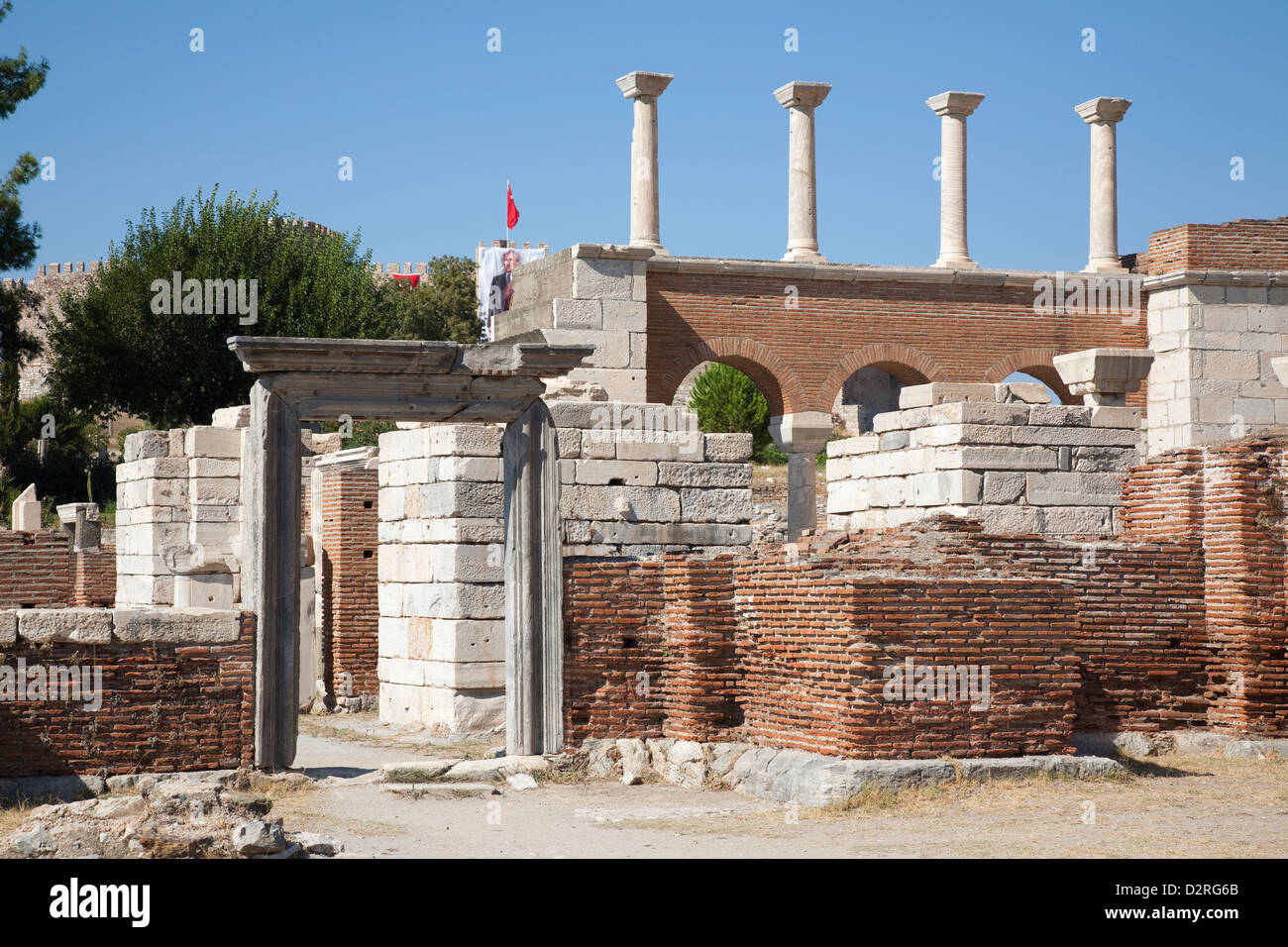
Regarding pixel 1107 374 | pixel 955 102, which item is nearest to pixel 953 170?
pixel 955 102

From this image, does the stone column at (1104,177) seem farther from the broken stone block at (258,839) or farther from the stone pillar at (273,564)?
the broken stone block at (258,839)

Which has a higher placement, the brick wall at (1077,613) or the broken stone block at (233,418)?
the broken stone block at (233,418)

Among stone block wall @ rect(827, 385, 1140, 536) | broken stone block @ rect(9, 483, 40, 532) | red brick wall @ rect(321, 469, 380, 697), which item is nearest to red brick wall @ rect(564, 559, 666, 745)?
stone block wall @ rect(827, 385, 1140, 536)

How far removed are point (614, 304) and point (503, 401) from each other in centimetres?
1342

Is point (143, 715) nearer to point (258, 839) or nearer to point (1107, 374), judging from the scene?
point (258, 839)

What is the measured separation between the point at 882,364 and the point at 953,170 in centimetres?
408

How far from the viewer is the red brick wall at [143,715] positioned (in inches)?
381

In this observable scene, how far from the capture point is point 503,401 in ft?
37.2

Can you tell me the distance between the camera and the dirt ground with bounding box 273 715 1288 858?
311 inches

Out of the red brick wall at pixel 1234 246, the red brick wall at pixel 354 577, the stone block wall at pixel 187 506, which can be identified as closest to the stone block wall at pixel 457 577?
the red brick wall at pixel 354 577

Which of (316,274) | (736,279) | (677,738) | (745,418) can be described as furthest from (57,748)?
(745,418)

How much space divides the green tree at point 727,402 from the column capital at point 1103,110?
12.5 meters

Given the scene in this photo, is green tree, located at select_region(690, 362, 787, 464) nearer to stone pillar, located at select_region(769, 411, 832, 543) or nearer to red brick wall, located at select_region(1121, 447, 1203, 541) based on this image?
stone pillar, located at select_region(769, 411, 832, 543)

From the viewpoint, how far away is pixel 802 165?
89.5 feet
